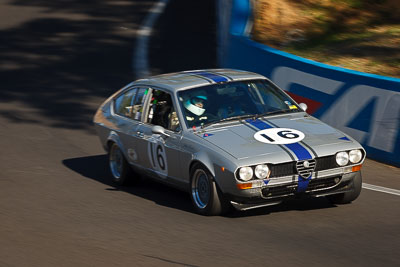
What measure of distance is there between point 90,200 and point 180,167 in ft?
4.71

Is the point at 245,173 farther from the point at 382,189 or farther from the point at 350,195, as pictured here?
the point at 382,189

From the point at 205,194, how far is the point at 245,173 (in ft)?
2.52

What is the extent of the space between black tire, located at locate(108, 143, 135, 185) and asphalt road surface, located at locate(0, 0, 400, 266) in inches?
5.8

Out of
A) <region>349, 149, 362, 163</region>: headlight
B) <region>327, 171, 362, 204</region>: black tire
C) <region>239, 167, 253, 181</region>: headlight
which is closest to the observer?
<region>239, 167, 253, 181</region>: headlight

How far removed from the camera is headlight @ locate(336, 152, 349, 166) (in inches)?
325

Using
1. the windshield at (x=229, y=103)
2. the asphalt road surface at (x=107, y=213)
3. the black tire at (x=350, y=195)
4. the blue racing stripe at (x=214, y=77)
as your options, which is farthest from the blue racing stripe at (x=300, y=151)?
the blue racing stripe at (x=214, y=77)

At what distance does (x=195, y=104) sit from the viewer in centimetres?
927

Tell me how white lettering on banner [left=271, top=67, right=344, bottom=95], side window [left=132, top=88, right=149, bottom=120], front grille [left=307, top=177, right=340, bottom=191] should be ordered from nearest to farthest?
1. front grille [left=307, top=177, right=340, bottom=191]
2. side window [left=132, top=88, right=149, bottom=120]
3. white lettering on banner [left=271, top=67, right=344, bottom=95]

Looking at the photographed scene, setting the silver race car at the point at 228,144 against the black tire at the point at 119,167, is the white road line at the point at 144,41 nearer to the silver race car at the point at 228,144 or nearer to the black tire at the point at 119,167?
the black tire at the point at 119,167

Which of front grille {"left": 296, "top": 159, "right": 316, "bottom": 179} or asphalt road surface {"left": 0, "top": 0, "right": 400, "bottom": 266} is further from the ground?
front grille {"left": 296, "top": 159, "right": 316, "bottom": 179}

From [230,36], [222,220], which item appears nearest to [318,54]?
[230,36]

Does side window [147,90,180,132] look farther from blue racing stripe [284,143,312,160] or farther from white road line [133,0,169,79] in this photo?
white road line [133,0,169,79]

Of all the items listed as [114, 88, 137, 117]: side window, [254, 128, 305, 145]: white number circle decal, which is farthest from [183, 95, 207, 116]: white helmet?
[114, 88, 137, 117]: side window

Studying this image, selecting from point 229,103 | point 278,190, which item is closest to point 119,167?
point 229,103
